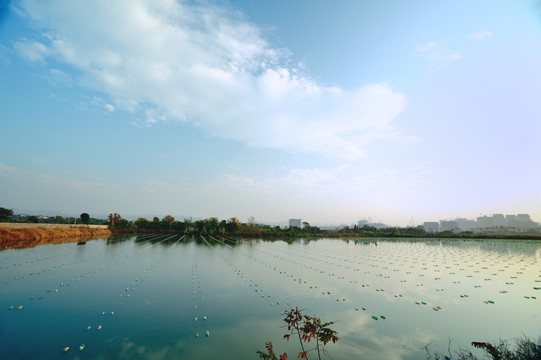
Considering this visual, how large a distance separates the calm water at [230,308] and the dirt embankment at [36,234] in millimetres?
11569

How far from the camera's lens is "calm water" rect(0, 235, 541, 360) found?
24.2 ft

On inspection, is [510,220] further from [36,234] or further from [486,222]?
[36,234]

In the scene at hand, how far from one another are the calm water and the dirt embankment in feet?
38.0

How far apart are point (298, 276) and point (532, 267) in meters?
24.0

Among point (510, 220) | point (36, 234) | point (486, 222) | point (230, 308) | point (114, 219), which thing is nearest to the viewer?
point (230, 308)

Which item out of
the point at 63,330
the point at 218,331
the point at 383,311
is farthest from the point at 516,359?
the point at 63,330

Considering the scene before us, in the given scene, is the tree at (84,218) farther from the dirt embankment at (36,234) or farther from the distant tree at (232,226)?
the distant tree at (232,226)

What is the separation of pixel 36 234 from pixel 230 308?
1431 inches

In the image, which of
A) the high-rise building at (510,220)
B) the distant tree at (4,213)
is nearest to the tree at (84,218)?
the distant tree at (4,213)

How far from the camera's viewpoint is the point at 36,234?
32188 millimetres

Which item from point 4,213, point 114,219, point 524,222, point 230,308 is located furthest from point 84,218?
point 524,222

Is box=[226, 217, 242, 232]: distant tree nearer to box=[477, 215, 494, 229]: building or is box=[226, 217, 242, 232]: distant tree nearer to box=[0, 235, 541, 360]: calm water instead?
box=[0, 235, 541, 360]: calm water

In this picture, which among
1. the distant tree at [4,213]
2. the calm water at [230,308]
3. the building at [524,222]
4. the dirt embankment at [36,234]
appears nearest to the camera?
the calm water at [230,308]

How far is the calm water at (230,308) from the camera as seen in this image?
7.38 metres
